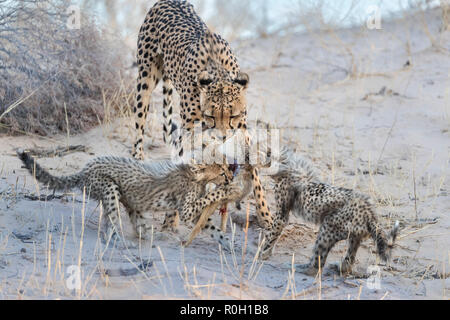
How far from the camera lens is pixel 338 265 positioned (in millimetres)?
4617

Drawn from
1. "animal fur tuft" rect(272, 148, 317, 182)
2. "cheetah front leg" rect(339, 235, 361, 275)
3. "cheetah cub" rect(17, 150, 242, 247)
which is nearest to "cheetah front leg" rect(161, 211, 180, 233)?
"cheetah cub" rect(17, 150, 242, 247)

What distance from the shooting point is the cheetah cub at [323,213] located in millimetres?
4336

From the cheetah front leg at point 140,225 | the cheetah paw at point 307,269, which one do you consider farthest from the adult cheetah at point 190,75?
the cheetah front leg at point 140,225

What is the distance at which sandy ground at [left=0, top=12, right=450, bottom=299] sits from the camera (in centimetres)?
397

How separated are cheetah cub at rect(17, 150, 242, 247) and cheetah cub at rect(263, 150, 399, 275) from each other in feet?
1.19

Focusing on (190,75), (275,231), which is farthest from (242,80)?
(275,231)

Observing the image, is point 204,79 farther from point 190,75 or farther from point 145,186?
point 145,186

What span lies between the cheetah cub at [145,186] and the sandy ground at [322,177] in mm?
159

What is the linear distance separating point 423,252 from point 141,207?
2135 millimetres

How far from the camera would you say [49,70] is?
7051 mm

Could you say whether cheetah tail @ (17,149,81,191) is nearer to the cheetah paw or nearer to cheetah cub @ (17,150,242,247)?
cheetah cub @ (17,150,242,247)

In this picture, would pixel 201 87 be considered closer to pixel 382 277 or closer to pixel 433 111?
pixel 382 277

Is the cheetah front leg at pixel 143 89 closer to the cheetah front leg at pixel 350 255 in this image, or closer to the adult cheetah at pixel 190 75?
the adult cheetah at pixel 190 75

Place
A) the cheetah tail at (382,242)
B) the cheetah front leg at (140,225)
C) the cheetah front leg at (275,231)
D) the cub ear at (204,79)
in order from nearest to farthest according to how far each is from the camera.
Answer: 1. the cheetah tail at (382,242)
2. the cheetah front leg at (275,231)
3. the cheetah front leg at (140,225)
4. the cub ear at (204,79)
